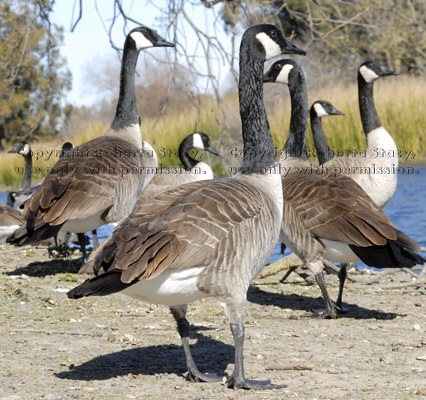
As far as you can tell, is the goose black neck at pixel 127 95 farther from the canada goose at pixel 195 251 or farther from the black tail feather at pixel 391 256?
the canada goose at pixel 195 251

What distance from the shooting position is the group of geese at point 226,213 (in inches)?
144

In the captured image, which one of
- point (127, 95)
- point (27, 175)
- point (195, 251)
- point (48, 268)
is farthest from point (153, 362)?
point (27, 175)

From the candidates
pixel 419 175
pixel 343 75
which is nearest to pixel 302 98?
pixel 419 175

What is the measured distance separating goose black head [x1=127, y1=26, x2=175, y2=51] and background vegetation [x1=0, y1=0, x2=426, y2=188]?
604mm

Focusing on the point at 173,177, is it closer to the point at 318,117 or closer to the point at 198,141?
the point at 198,141

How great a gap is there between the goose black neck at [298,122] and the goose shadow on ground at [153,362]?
2.99 meters

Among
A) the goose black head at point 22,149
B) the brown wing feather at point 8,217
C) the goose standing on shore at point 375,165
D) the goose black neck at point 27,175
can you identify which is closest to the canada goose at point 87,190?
the brown wing feather at point 8,217

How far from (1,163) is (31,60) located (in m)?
18.9

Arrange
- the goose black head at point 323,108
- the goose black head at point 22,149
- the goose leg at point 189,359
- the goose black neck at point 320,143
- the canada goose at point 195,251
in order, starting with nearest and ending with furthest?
the canada goose at point 195,251 < the goose leg at point 189,359 < the goose black neck at point 320,143 < the goose black head at point 323,108 < the goose black head at point 22,149

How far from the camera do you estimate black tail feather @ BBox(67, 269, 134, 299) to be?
3414 millimetres

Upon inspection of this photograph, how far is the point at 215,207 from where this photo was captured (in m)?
3.86

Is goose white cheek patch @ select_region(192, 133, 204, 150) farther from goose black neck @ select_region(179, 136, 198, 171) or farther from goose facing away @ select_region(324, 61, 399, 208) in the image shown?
goose facing away @ select_region(324, 61, 399, 208)

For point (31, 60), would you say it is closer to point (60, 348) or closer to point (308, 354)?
point (60, 348)

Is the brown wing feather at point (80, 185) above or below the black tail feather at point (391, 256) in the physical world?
above
